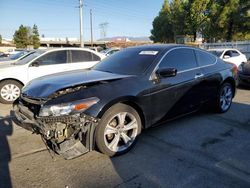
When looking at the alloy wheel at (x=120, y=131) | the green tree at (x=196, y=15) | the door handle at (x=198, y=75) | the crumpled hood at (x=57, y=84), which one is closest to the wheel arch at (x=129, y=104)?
the alloy wheel at (x=120, y=131)

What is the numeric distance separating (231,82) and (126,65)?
2.80 meters

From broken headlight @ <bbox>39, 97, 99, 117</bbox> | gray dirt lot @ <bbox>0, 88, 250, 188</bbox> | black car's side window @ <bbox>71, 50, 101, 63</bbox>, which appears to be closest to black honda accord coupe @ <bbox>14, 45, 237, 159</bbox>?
broken headlight @ <bbox>39, 97, 99, 117</bbox>

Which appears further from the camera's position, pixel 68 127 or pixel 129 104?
pixel 129 104

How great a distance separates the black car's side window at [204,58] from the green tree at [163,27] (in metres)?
39.1

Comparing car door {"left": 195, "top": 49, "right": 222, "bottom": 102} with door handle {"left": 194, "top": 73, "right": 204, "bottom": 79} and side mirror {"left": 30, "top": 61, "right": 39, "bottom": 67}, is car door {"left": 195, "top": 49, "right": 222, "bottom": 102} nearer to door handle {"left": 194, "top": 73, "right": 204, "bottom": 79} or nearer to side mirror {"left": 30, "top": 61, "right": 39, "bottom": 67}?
door handle {"left": 194, "top": 73, "right": 204, "bottom": 79}

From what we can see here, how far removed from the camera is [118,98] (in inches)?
139

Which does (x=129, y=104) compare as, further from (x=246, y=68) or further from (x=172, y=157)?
(x=246, y=68)

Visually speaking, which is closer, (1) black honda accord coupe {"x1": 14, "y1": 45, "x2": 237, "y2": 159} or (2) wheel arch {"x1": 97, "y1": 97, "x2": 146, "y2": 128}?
(1) black honda accord coupe {"x1": 14, "y1": 45, "x2": 237, "y2": 159}

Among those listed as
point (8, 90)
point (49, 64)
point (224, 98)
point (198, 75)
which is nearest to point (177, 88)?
point (198, 75)

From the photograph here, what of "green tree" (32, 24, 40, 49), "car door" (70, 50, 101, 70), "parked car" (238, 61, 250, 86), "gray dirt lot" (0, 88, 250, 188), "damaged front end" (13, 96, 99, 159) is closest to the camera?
"gray dirt lot" (0, 88, 250, 188)

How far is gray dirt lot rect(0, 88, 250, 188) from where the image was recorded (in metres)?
3.03

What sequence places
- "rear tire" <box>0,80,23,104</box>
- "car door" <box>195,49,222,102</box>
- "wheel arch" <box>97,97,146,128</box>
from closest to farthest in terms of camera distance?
"wheel arch" <box>97,97,146,128</box>
"car door" <box>195,49,222,102</box>
"rear tire" <box>0,80,23,104</box>

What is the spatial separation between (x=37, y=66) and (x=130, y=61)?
13.2 feet

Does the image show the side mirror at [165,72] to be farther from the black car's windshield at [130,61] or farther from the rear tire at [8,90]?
the rear tire at [8,90]
